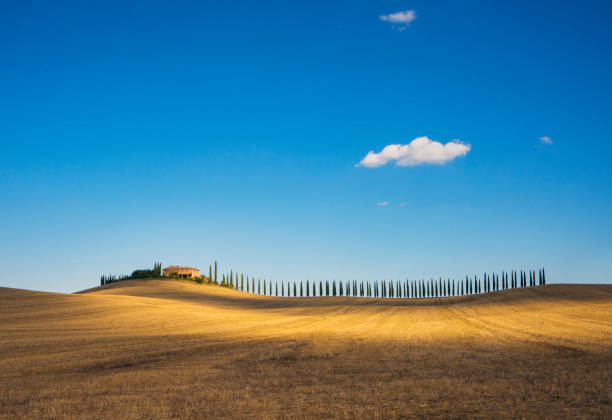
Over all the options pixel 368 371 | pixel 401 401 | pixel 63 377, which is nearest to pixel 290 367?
pixel 368 371

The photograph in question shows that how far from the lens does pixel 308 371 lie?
34.2 feet

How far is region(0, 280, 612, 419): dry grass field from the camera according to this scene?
7355mm

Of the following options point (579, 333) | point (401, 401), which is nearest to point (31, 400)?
point (401, 401)

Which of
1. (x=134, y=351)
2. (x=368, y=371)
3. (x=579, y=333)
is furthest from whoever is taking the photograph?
(x=579, y=333)

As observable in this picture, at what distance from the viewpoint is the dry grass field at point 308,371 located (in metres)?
7.36

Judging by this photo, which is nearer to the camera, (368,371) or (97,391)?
(97,391)

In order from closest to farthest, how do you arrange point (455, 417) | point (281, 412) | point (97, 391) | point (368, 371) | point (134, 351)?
point (455, 417) → point (281, 412) → point (97, 391) → point (368, 371) → point (134, 351)

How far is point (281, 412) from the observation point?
7102mm

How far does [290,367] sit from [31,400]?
194 inches

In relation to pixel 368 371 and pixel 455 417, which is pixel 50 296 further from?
pixel 455 417

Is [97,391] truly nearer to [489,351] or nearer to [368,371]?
[368,371]

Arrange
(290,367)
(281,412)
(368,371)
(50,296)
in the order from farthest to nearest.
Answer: (50,296), (290,367), (368,371), (281,412)

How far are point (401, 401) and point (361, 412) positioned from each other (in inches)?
35.2

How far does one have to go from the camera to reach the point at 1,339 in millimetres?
16266
